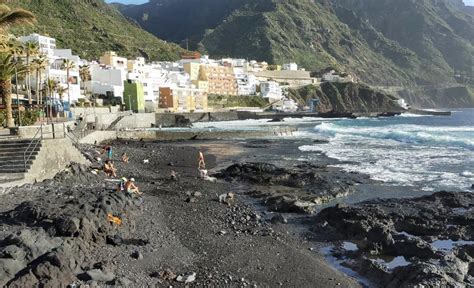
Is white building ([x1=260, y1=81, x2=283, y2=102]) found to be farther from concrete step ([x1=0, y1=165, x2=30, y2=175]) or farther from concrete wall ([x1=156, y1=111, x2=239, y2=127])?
concrete step ([x1=0, y1=165, x2=30, y2=175])

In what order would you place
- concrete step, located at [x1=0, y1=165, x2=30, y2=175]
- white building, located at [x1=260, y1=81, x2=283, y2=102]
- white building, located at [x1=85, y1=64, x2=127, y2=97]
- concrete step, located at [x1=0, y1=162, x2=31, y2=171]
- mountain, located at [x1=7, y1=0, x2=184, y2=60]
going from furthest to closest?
white building, located at [x1=260, y1=81, x2=283, y2=102] → mountain, located at [x1=7, y1=0, x2=184, y2=60] → white building, located at [x1=85, y1=64, x2=127, y2=97] → concrete step, located at [x1=0, y1=162, x2=31, y2=171] → concrete step, located at [x1=0, y1=165, x2=30, y2=175]

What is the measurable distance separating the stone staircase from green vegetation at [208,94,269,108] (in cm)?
9619

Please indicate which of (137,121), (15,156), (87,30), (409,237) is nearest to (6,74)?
(15,156)

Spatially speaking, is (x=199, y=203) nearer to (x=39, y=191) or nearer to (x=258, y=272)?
(x=39, y=191)

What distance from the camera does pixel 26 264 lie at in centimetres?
798

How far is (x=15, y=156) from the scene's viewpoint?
56.3 feet

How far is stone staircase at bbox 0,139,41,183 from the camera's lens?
615 inches

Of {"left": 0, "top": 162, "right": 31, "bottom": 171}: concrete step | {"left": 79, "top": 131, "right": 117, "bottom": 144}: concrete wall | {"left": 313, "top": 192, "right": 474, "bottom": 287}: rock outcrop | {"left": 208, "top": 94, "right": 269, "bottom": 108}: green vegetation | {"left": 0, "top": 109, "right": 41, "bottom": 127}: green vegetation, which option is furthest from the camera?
{"left": 208, "top": 94, "right": 269, "bottom": 108}: green vegetation

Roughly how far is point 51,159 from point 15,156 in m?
1.37

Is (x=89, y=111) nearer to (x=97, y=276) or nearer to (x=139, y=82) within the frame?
(x=139, y=82)

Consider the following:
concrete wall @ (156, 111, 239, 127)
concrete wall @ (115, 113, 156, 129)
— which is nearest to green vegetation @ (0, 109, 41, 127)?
concrete wall @ (115, 113, 156, 129)

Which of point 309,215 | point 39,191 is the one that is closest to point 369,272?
point 309,215

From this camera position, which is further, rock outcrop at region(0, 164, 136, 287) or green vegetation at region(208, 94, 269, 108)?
green vegetation at region(208, 94, 269, 108)

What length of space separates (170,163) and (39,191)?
610 inches
